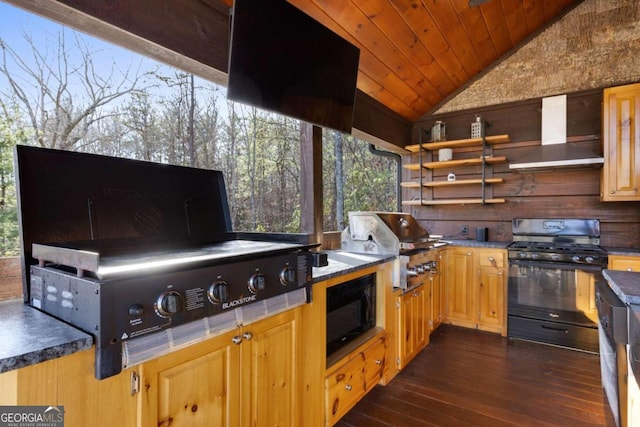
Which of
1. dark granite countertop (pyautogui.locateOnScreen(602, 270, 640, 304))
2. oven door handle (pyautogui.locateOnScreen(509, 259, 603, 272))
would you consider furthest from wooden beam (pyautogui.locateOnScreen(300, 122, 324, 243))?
oven door handle (pyautogui.locateOnScreen(509, 259, 603, 272))

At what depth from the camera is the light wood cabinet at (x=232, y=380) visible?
1.00m

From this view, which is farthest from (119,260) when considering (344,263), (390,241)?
(390,241)

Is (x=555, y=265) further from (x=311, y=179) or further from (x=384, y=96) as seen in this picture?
(x=311, y=179)

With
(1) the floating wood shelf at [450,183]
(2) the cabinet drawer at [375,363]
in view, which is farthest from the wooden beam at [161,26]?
(1) the floating wood shelf at [450,183]

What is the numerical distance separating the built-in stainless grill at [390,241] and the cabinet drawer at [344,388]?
681mm

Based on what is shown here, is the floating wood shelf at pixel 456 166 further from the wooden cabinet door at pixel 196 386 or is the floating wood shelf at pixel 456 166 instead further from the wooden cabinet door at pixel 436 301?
the wooden cabinet door at pixel 196 386

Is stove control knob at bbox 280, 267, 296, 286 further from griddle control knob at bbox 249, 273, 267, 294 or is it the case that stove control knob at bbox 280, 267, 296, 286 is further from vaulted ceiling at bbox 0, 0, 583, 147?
vaulted ceiling at bbox 0, 0, 583, 147

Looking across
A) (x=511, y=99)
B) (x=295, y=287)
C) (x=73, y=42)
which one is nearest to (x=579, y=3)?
(x=511, y=99)

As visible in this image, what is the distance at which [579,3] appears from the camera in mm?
3418

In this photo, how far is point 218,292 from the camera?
110 cm

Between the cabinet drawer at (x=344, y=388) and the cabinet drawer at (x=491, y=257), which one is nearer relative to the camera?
the cabinet drawer at (x=344, y=388)

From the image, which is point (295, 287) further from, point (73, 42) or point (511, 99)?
point (511, 99)

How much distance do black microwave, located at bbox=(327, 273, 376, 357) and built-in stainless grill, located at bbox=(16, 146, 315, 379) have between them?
411 millimetres

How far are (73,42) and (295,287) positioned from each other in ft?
4.62
